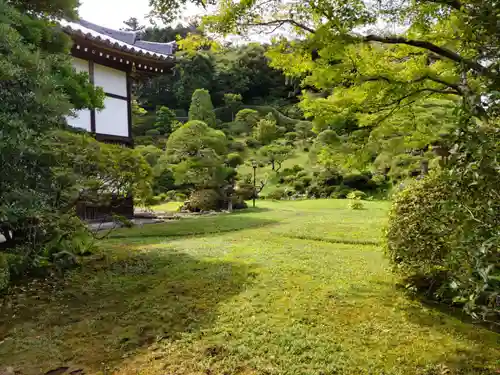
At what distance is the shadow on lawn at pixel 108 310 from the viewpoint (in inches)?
120

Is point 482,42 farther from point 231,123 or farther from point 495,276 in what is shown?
point 231,123

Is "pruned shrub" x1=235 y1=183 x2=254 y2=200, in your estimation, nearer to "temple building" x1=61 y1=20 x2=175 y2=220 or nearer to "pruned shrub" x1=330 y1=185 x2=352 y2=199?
"pruned shrub" x1=330 y1=185 x2=352 y2=199

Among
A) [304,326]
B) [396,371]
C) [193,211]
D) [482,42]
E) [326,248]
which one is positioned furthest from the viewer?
[193,211]

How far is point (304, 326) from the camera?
11.1 ft

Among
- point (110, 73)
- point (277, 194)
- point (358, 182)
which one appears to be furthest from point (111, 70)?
point (358, 182)

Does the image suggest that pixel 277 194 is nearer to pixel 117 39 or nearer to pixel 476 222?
pixel 117 39

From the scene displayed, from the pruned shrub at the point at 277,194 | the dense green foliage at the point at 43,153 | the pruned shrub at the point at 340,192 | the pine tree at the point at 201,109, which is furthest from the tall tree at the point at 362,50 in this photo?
A: the pine tree at the point at 201,109

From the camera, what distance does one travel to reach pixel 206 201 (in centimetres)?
1365

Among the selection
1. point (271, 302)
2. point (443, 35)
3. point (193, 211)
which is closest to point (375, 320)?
point (271, 302)

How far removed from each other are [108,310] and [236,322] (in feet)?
4.31

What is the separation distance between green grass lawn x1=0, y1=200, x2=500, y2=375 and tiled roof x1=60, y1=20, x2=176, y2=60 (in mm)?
4846

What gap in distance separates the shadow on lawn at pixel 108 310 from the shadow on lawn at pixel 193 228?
9.10ft

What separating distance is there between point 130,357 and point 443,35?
454 centimetres

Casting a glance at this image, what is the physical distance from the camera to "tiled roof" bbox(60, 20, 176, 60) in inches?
320
